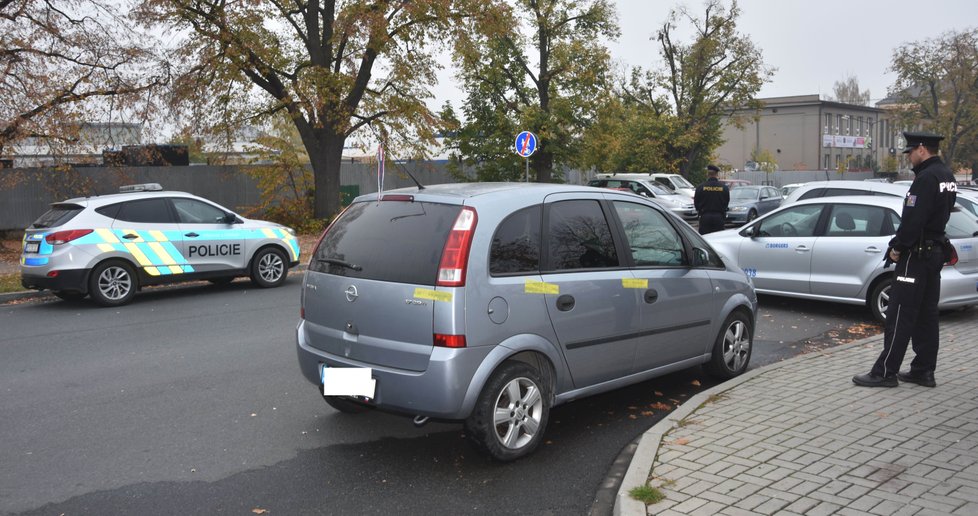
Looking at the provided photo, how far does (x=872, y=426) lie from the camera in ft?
17.7

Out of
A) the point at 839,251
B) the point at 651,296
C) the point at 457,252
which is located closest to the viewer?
the point at 457,252

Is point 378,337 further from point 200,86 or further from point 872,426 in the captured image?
point 200,86

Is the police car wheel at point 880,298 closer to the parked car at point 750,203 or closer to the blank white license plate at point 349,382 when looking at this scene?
the blank white license plate at point 349,382

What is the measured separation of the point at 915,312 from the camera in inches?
244

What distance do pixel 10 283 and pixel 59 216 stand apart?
3093 millimetres

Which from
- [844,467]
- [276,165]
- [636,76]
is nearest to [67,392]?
[844,467]

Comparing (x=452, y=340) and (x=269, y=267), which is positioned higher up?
(x=452, y=340)

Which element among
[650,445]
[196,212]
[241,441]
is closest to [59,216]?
[196,212]

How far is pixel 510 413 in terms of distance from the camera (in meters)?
4.96

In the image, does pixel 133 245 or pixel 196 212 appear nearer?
pixel 133 245

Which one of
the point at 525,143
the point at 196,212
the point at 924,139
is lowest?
the point at 196,212

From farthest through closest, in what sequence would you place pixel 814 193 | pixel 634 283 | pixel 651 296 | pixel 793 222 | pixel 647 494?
pixel 814 193, pixel 793 222, pixel 651 296, pixel 634 283, pixel 647 494

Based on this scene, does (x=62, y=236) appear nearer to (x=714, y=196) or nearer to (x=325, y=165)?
(x=714, y=196)

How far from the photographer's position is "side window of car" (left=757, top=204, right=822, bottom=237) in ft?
33.8
